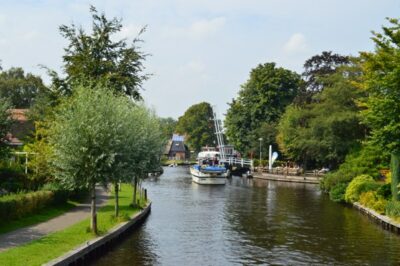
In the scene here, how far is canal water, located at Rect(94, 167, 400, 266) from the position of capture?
23.6m

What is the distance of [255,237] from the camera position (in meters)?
29.4

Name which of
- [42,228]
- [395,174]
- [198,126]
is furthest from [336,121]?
[198,126]

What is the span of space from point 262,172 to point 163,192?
122 feet

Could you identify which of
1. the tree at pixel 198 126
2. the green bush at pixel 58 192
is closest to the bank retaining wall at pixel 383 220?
the green bush at pixel 58 192

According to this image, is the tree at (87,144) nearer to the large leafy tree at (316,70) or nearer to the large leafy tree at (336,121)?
the large leafy tree at (336,121)

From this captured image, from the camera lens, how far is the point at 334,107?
61938 mm

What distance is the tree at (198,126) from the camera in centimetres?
15875

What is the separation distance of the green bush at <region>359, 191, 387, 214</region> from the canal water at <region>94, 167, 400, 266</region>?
1.11 metres

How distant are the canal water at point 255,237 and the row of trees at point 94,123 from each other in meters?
3.16

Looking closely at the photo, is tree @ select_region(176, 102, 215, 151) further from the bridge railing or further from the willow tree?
the willow tree

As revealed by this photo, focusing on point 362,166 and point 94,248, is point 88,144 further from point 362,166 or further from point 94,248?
point 362,166

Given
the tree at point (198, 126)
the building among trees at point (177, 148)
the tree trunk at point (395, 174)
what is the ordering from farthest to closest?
the building among trees at point (177, 148)
the tree at point (198, 126)
the tree trunk at point (395, 174)

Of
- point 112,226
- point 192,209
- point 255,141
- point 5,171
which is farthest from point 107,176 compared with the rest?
point 255,141

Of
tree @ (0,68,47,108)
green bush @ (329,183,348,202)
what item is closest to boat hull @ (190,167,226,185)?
green bush @ (329,183,348,202)
